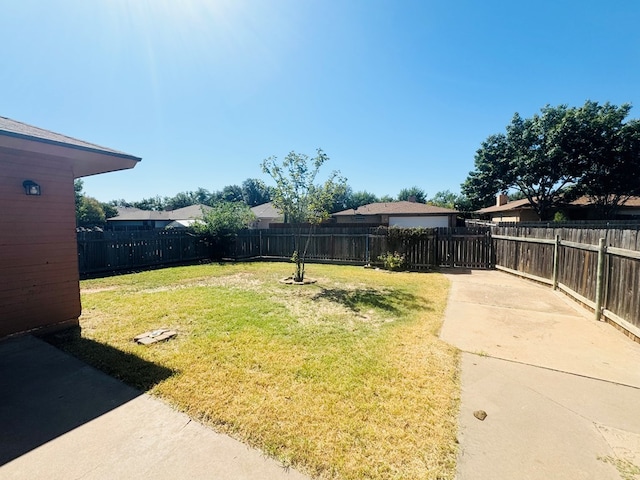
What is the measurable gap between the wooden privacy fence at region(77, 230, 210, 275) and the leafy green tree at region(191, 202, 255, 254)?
0.50 m

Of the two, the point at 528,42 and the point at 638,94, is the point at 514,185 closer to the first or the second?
the point at 638,94

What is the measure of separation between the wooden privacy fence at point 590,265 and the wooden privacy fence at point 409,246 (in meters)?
1.35

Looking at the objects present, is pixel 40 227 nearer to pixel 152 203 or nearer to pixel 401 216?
pixel 401 216

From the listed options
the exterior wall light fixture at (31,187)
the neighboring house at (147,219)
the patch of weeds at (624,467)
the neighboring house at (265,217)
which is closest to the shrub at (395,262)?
the patch of weeds at (624,467)

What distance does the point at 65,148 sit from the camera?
12.2 feet

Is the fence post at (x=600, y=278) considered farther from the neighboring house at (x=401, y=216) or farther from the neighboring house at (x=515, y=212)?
the neighboring house at (x=515, y=212)

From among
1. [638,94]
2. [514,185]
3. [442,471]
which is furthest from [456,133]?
[442,471]

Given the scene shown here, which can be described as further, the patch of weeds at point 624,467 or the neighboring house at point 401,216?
the neighboring house at point 401,216

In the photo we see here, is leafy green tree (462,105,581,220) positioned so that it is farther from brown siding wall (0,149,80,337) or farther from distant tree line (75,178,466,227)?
brown siding wall (0,149,80,337)

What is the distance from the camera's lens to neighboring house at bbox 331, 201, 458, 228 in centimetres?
2275

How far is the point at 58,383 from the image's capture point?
285 cm

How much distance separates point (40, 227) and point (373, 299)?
6001 mm

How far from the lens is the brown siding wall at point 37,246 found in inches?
148

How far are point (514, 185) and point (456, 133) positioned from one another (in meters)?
10.4
